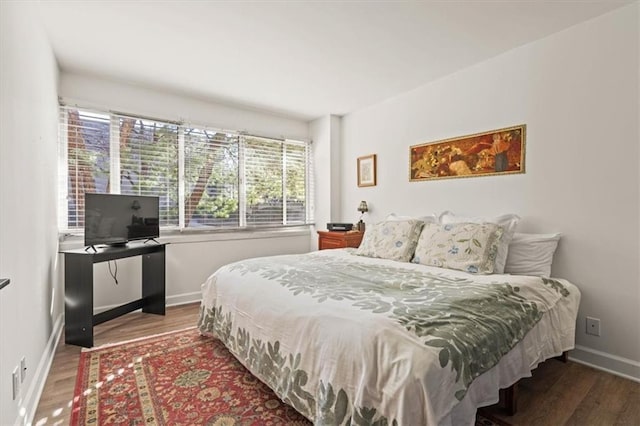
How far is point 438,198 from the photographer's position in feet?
11.3

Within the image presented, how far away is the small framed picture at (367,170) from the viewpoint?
4.20 meters

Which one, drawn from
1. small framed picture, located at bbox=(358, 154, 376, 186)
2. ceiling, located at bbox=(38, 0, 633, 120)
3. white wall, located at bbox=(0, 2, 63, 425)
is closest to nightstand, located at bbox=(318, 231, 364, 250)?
small framed picture, located at bbox=(358, 154, 376, 186)

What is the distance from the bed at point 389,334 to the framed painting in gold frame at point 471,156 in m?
0.95

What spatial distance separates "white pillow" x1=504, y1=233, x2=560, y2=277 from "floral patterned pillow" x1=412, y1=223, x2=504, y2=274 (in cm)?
24

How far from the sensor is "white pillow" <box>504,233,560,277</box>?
8.14ft

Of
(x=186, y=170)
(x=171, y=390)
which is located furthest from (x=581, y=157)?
(x=186, y=170)

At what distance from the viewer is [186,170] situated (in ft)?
12.9

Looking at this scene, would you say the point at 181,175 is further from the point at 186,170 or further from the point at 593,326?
the point at 593,326

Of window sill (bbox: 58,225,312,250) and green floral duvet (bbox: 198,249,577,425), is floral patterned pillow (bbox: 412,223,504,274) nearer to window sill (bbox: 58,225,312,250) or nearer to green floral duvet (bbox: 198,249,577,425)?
green floral duvet (bbox: 198,249,577,425)

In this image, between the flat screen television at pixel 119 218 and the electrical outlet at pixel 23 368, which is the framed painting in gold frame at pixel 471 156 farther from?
the electrical outlet at pixel 23 368

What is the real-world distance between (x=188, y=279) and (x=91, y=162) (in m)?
1.61

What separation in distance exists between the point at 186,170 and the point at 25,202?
2.07m

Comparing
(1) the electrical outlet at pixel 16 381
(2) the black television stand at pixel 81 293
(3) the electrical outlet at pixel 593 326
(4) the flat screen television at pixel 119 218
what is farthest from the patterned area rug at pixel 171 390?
(3) the electrical outlet at pixel 593 326

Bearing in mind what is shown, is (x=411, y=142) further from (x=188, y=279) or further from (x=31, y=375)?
(x=31, y=375)
